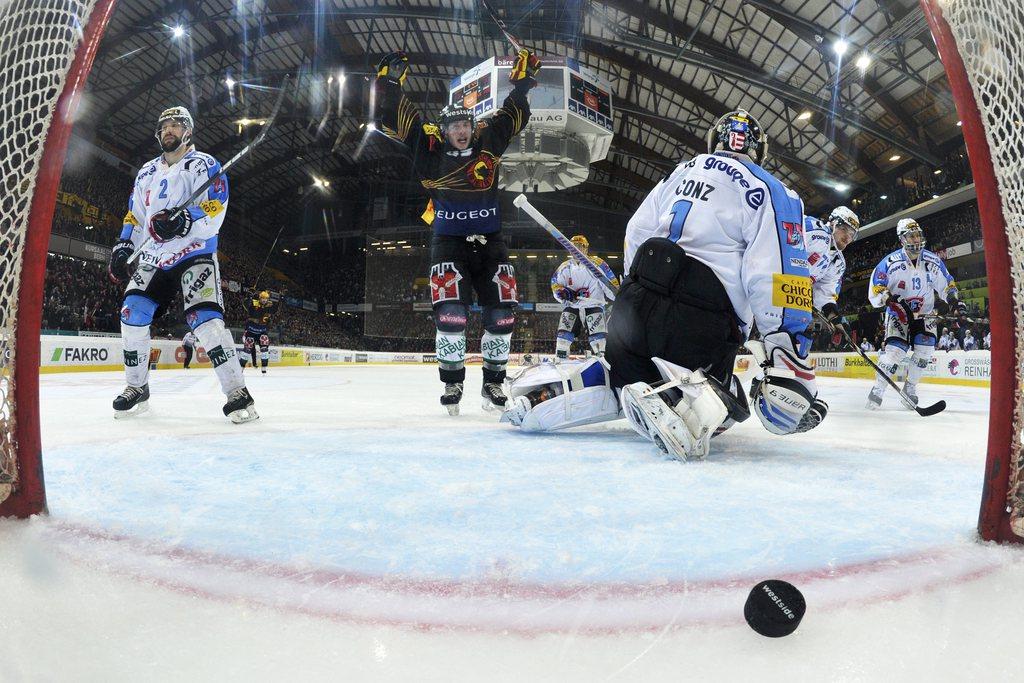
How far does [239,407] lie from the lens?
2646mm

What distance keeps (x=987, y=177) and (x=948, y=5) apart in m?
0.27

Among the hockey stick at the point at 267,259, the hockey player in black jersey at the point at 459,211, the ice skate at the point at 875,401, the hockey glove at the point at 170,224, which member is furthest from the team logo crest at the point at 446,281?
the hockey stick at the point at 267,259

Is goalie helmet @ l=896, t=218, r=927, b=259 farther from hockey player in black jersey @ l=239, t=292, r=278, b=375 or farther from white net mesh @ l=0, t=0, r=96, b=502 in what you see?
hockey player in black jersey @ l=239, t=292, r=278, b=375

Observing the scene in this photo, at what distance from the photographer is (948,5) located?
3.13 ft

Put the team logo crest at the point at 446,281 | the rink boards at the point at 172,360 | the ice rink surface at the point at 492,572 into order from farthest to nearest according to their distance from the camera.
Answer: the rink boards at the point at 172,360 < the team logo crest at the point at 446,281 < the ice rink surface at the point at 492,572

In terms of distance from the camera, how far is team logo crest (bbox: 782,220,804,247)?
1905 millimetres

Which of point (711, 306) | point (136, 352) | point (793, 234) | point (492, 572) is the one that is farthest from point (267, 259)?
point (492, 572)

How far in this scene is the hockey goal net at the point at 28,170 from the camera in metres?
1.05

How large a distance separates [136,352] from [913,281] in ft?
18.8

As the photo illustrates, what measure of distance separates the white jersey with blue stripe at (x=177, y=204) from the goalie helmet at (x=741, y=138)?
6.98 feet

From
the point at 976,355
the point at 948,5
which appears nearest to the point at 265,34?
the point at 976,355

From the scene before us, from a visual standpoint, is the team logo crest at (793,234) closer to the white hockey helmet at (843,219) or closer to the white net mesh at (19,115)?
the white net mesh at (19,115)

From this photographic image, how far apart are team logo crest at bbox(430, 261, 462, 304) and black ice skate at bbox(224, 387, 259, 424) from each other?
3.69 feet

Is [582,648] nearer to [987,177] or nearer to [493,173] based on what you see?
[987,177]
